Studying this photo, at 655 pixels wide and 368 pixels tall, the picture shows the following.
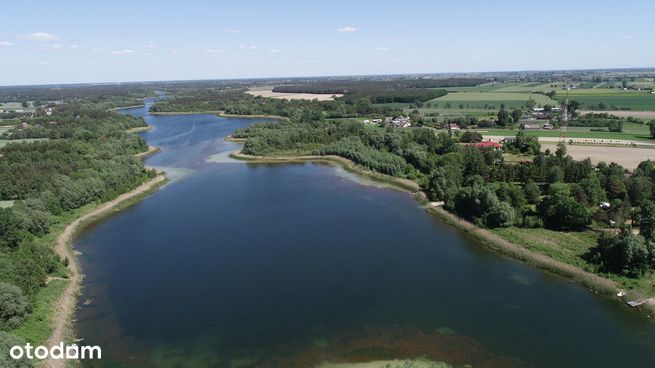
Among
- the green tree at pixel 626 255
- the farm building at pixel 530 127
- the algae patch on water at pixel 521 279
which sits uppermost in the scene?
the farm building at pixel 530 127

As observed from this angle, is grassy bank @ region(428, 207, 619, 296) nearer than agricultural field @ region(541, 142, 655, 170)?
Yes

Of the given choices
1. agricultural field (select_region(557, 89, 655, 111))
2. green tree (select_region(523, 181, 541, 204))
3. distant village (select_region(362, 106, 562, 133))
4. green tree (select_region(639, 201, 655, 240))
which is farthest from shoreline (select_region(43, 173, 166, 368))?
agricultural field (select_region(557, 89, 655, 111))

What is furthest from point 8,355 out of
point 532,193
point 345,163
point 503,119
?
point 503,119

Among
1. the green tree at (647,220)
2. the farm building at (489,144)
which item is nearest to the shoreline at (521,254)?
the green tree at (647,220)

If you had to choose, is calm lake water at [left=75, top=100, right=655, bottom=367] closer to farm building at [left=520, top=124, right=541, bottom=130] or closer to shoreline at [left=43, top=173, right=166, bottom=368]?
shoreline at [left=43, top=173, right=166, bottom=368]

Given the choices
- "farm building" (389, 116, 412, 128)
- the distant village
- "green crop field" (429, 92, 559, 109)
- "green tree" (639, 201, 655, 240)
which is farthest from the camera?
"green crop field" (429, 92, 559, 109)

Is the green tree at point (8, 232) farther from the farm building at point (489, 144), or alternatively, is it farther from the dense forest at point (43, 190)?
the farm building at point (489, 144)

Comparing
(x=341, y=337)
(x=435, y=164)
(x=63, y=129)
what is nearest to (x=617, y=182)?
(x=435, y=164)
